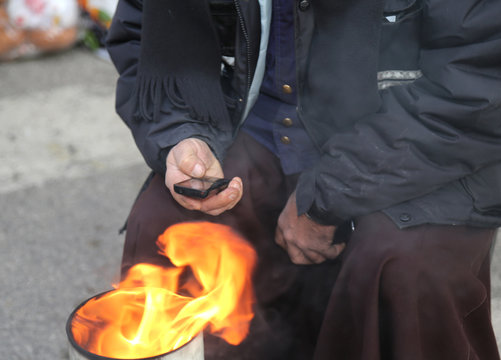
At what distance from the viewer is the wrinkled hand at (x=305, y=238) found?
1.60m

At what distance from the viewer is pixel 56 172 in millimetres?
3295

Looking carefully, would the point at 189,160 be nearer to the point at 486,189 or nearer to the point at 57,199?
the point at 486,189

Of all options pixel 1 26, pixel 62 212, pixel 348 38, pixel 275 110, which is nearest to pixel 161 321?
pixel 275 110

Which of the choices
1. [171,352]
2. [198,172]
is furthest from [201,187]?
[171,352]

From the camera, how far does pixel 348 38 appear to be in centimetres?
149

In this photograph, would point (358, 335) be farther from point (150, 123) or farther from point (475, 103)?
point (150, 123)

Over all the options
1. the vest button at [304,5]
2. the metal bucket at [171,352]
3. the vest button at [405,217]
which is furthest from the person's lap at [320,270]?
the vest button at [304,5]

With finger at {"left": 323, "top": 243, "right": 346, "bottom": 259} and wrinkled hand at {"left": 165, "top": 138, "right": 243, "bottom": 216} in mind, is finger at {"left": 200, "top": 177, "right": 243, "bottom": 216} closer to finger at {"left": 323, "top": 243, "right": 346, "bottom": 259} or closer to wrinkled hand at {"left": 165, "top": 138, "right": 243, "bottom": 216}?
wrinkled hand at {"left": 165, "top": 138, "right": 243, "bottom": 216}

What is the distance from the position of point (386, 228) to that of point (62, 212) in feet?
6.43

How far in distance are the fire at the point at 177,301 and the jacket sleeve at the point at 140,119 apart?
0.76 feet

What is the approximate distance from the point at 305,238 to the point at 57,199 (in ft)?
5.98

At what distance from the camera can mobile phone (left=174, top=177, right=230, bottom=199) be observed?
1539 mm

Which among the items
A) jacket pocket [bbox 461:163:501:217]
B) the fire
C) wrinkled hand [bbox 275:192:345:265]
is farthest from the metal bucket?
jacket pocket [bbox 461:163:501:217]

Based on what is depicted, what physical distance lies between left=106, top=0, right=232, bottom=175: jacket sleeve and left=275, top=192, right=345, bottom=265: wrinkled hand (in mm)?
264
